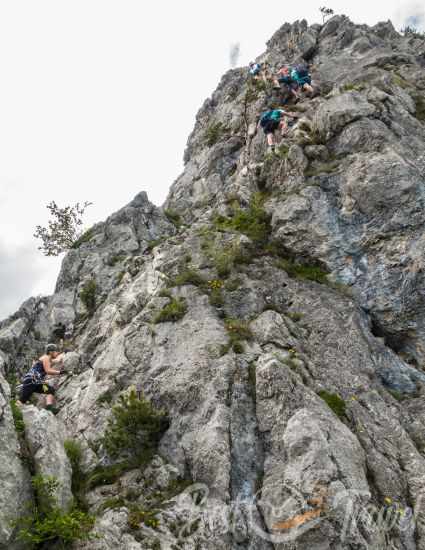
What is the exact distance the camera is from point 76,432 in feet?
47.8

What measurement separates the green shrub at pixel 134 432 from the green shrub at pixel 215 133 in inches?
1383

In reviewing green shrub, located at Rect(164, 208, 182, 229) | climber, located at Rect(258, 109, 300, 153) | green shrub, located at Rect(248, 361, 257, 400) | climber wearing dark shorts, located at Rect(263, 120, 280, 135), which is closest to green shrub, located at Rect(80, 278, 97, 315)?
green shrub, located at Rect(164, 208, 182, 229)

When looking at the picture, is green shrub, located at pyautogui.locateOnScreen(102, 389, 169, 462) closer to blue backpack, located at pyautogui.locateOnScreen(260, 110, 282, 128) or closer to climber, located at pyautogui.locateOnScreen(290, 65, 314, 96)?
blue backpack, located at pyautogui.locateOnScreen(260, 110, 282, 128)

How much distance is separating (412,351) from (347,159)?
1084 cm

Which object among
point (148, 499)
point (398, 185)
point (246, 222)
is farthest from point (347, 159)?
point (148, 499)

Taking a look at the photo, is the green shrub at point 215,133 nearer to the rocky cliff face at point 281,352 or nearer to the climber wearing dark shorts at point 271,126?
the rocky cliff face at point 281,352

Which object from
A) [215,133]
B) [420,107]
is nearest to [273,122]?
[420,107]

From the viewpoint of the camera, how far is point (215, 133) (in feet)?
140

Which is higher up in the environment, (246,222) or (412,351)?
(246,222)

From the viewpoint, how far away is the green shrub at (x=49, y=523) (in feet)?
30.9

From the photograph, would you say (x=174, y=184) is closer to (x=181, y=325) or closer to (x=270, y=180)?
(x=270, y=180)

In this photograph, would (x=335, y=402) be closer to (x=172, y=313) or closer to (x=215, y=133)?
(x=172, y=313)

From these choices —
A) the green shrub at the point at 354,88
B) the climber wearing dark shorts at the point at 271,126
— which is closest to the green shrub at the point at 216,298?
the climber wearing dark shorts at the point at 271,126

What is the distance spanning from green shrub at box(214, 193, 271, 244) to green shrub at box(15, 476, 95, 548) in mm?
14278
